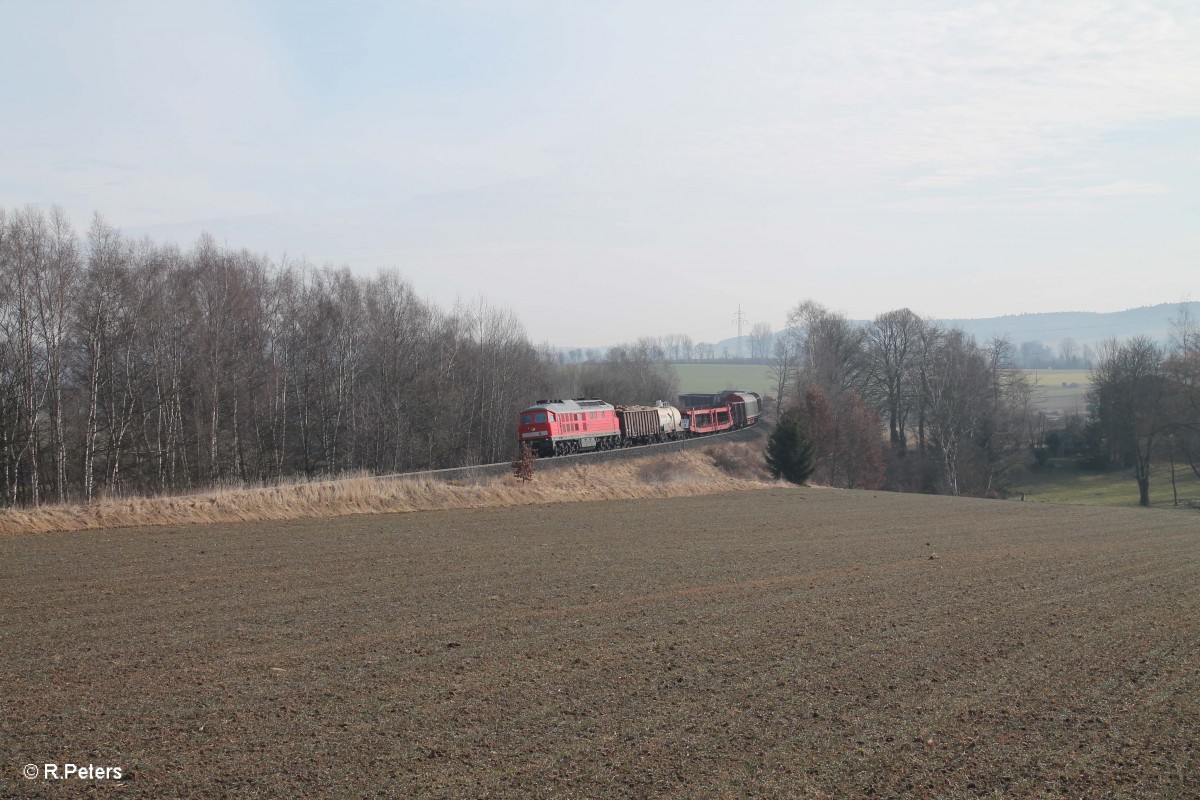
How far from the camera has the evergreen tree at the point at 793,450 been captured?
51.3 metres

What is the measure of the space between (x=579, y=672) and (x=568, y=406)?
125 ft

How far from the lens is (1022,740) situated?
8062 mm

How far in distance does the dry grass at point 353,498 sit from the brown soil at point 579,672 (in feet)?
6.07

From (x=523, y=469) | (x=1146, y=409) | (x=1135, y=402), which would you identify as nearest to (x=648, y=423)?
(x=523, y=469)

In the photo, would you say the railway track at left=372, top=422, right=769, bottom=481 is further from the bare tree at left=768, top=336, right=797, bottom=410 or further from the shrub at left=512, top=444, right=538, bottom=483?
the bare tree at left=768, top=336, right=797, bottom=410

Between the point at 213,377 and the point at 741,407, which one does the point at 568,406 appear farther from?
the point at 741,407

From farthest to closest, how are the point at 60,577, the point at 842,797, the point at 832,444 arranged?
1. the point at 832,444
2. the point at 60,577
3. the point at 842,797

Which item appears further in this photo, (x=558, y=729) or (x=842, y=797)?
(x=558, y=729)

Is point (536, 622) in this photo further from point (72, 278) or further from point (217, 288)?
point (217, 288)

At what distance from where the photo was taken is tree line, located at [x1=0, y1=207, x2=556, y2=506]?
33750 millimetres

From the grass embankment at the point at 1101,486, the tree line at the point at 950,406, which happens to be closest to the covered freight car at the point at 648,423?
the tree line at the point at 950,406

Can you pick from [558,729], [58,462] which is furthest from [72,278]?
[558,729]

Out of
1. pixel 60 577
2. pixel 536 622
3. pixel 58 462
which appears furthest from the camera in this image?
pixel 58 462

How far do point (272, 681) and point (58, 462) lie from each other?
30335 millimetres
